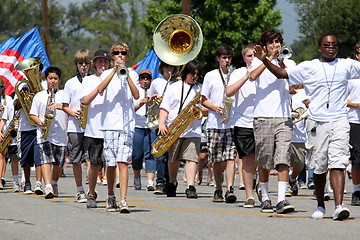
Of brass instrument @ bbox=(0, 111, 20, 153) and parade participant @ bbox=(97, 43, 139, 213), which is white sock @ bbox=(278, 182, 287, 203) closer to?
parade participant @ bbox=(97, 43, 139, 213)

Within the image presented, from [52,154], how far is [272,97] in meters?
3.93

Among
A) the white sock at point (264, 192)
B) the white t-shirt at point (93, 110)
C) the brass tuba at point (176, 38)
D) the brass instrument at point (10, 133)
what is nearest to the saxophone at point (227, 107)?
the brass tuba at point (176, 38)

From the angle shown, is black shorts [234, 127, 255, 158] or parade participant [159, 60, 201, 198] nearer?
black shorts [234, 127, 255, 158]

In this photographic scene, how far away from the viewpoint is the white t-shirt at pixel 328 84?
392 inches

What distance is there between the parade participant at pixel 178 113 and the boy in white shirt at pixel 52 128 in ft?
4.83

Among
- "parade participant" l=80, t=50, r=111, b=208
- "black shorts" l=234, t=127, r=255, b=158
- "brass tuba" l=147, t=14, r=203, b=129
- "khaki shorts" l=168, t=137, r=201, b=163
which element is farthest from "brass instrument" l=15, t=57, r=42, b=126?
"black shorts" l=234, t=127, r=255, b=158

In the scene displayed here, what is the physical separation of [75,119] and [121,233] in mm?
4198

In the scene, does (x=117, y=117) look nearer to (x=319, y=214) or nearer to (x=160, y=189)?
(x=319, y=214)

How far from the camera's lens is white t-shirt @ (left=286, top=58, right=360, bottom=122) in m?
9.97

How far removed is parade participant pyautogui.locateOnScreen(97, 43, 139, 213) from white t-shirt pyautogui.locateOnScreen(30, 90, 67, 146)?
2371 millimetres

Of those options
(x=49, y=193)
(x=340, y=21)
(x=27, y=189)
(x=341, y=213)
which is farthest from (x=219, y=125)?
(x=340, y=21)

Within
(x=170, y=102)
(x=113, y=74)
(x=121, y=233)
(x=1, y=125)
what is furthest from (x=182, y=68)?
(x=121, y=233)

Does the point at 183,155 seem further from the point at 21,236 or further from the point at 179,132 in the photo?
the point at 21,236

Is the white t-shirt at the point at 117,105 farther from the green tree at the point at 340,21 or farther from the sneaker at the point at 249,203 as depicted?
the green tree at the point at 340,21
